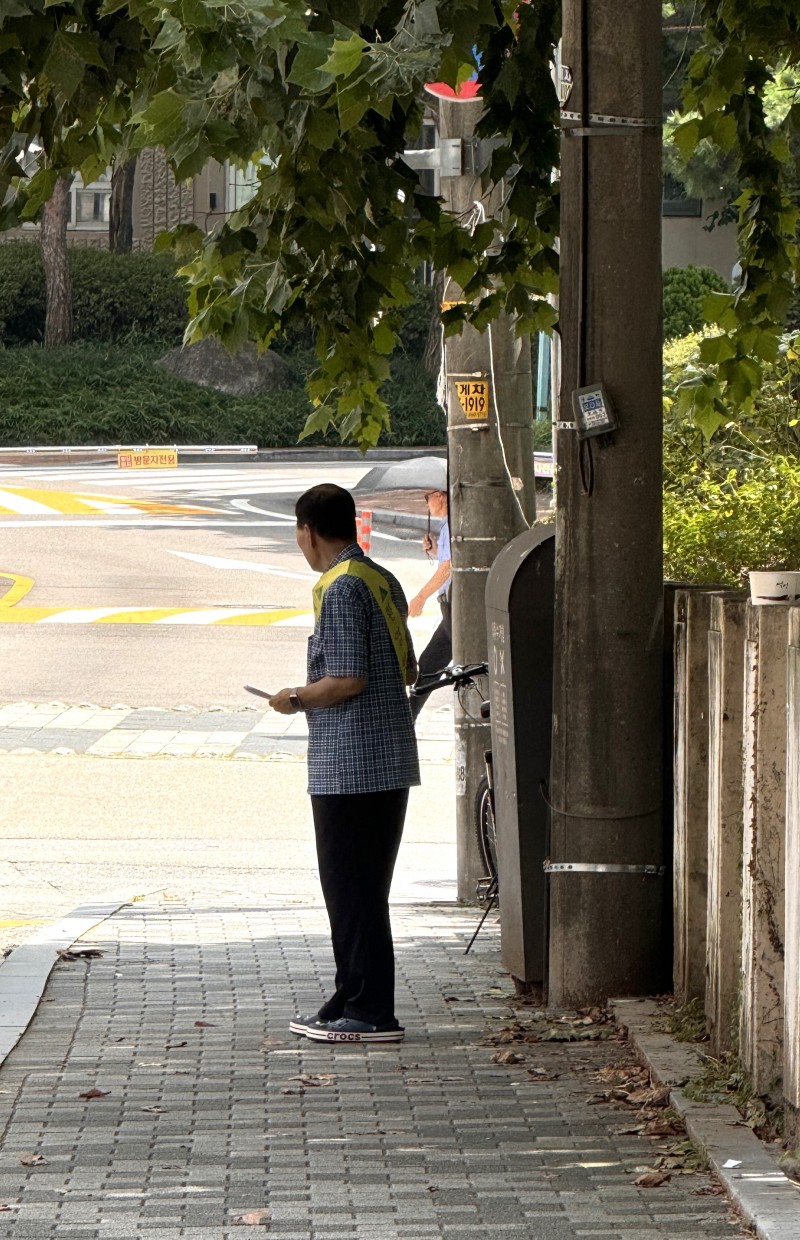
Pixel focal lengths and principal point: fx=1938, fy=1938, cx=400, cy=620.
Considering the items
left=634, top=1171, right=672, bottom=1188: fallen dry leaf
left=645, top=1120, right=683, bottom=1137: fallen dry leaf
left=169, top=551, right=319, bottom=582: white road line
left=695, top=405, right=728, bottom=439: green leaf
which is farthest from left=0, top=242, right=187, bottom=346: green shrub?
left=634, top=1171, right=672, bottom=1188: fallen dry leaf

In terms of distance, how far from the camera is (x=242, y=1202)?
4.58m

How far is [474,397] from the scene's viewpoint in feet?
30.8

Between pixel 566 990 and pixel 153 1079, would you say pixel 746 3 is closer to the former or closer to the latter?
pixel 566 990

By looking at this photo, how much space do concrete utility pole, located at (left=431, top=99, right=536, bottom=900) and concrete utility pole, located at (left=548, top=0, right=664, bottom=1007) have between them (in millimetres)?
2889

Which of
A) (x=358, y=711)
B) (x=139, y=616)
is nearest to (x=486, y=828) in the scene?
(x=358, y=711)

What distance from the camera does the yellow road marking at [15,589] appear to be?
22203mm

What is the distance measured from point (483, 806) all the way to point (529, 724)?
194cm

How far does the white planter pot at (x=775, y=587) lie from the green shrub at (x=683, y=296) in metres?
25.7

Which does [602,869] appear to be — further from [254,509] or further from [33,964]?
[254,509]

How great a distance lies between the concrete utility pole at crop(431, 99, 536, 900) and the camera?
370 inches

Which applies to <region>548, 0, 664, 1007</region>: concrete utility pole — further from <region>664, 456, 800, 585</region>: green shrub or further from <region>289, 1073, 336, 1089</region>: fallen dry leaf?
<region>664, 456, 800, 585</region>: green shrub

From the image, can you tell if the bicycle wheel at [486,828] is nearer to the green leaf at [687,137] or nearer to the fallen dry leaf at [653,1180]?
the green leaf at [687,137]

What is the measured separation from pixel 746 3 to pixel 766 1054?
4272 millimetres

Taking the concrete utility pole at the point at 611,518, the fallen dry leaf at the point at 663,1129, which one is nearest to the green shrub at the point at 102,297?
the concrete utility pole at the point at 611,518
